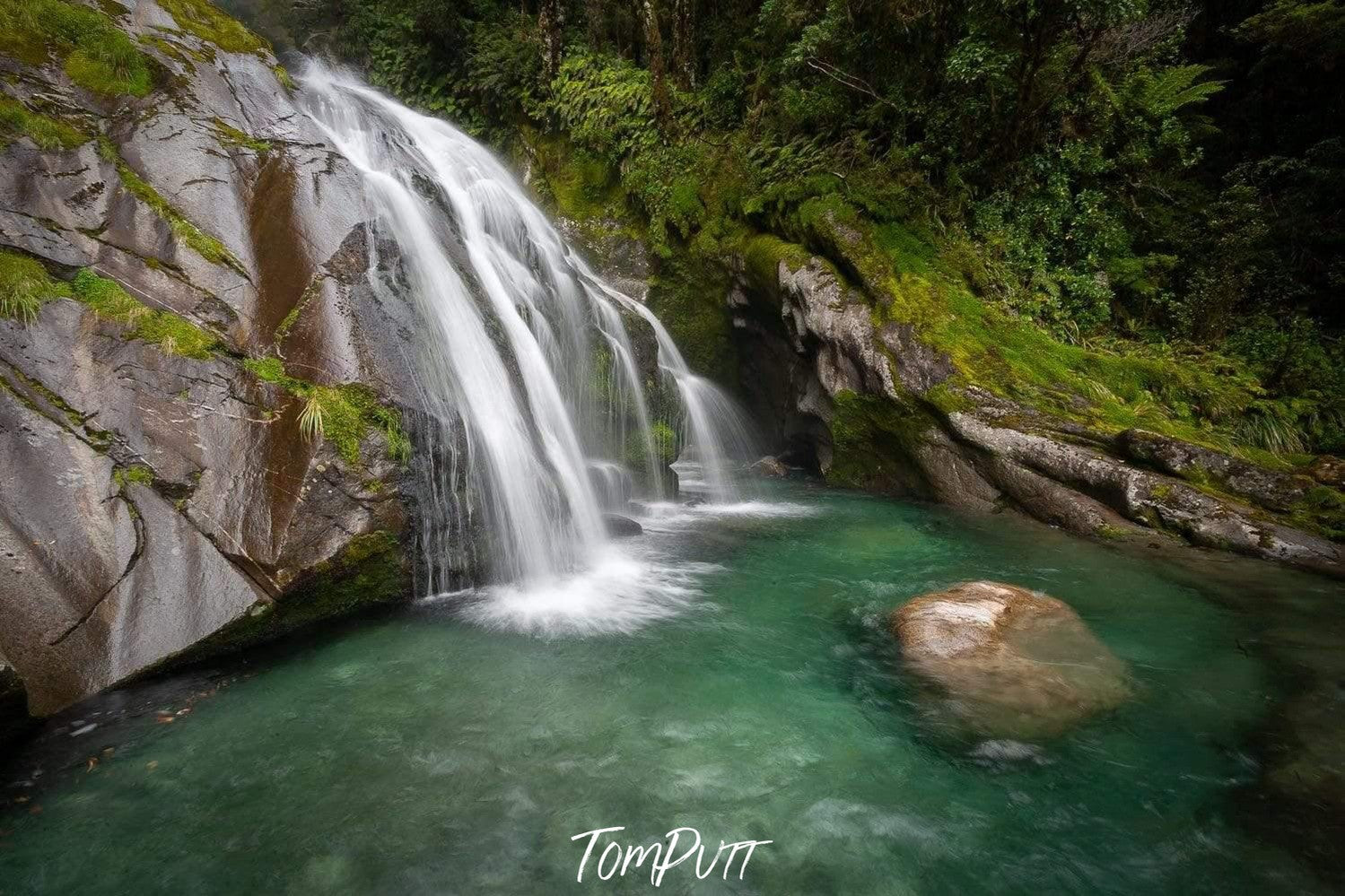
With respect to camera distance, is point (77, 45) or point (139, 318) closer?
point (139, 318)

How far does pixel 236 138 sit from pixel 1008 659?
8.66 metres

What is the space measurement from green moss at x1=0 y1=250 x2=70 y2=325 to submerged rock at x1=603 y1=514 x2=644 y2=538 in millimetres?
5210

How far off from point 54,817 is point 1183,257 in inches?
564

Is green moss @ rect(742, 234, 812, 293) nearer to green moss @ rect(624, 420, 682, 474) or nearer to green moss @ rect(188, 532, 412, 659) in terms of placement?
green moss @ rect(624, 420, 682, 474)

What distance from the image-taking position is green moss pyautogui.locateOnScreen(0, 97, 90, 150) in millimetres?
4926

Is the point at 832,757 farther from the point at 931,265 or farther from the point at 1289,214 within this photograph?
the point at 1289,214

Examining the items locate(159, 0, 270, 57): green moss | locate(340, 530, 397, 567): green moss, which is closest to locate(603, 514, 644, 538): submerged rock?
locate(340, 530, 397, 567): green moss

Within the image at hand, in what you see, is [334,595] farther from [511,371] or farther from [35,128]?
[35,128]

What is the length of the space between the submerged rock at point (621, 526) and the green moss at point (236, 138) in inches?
218

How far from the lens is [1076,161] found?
948 centimetres

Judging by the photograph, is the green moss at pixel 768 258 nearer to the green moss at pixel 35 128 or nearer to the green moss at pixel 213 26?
the green moss at pixel 213 26

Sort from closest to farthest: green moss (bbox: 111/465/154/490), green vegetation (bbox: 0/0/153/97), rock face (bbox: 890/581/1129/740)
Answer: rock face (bbox: 890/581/1129/740), green moss (bbox: 111/465/154/490), green vegetation (bbox: 0/0/153/97)

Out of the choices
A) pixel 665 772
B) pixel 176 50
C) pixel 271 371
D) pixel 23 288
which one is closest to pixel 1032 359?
pixel 665 772

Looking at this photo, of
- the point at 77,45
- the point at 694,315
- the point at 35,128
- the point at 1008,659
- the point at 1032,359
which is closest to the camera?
the point at 1008,659
